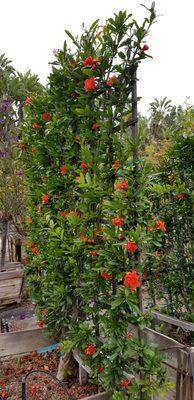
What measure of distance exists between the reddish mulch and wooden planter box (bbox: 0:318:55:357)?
252 millimetres

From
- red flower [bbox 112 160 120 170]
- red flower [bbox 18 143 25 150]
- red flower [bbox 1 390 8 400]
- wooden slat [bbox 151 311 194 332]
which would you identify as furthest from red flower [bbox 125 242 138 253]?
red flower [bbox 18 143 25 150]

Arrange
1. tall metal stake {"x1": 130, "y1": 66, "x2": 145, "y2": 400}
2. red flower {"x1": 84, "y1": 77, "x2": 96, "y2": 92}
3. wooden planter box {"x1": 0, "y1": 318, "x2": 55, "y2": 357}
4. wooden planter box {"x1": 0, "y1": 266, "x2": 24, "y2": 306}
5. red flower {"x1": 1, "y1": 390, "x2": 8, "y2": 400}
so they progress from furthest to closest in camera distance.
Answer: wooden planter box {"x1": 0, "y1": 266, "x2": 24, "y2": 306}
wooden planter box {"x1": 0, "y1": 318, "x2": 55, "y2": 357}
red flower {"x1": 1, "y1": 390, "x2": 8, "y2": 400}
red flower {"x1": 84, "y1": 77, "x2": 96, "y2": 92}
tall metal stake {"x1": 130, "y1": 66, "x2": 145, "y2": 400}

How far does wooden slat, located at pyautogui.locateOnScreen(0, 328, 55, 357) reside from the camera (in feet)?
10.3

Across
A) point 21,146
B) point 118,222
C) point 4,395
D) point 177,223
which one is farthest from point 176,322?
point 21,146

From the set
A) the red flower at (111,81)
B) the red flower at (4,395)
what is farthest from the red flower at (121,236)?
the red flower at (4,395)

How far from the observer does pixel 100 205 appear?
8.63 feet

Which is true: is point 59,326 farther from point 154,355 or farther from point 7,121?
point 7,121

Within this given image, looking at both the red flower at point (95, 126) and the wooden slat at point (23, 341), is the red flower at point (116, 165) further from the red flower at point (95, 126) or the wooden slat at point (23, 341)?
the wooden slat at point (23, 341)

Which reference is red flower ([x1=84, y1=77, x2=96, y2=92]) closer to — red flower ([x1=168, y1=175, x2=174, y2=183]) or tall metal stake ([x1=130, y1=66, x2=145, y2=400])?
tall metal stake ([x1=130, y1=66, x2=145, y2=400])

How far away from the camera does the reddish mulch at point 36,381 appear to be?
9.85ft

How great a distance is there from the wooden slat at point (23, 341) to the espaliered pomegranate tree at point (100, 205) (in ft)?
0.46

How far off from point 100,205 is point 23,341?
1.42 meters

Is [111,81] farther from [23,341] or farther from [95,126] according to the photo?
[23,341]

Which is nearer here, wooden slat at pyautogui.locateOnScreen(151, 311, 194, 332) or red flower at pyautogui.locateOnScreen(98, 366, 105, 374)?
red flower at pyautogui.locateOnScreen(98, 366, 105, 374)
